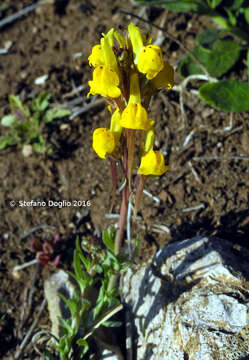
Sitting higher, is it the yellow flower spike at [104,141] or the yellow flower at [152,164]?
the yellow flower spike at [104,141]

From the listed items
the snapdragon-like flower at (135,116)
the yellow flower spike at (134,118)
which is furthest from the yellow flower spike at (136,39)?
the yellow flower spike at (134,118)

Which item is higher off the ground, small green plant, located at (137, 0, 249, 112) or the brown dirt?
small green plant, located at (137, 0, 249, 112)

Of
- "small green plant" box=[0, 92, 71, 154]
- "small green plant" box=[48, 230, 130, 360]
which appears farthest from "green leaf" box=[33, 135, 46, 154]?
"small green plant" box=[48, 230, 130, 360]

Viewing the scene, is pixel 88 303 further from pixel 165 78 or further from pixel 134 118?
pixel 165 78

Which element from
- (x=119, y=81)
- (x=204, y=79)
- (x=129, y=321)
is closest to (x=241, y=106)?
(x=204, y=79)

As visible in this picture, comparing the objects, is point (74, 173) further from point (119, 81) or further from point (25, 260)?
point (119, 81)

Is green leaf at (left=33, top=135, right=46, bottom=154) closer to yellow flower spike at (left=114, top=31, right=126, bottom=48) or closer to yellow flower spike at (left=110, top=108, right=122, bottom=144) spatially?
yellow flower spike at (left=110, top=108, right=122, bottom=144)

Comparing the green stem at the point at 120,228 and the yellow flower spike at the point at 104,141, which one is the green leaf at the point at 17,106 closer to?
the green stem at the point at 120,228
